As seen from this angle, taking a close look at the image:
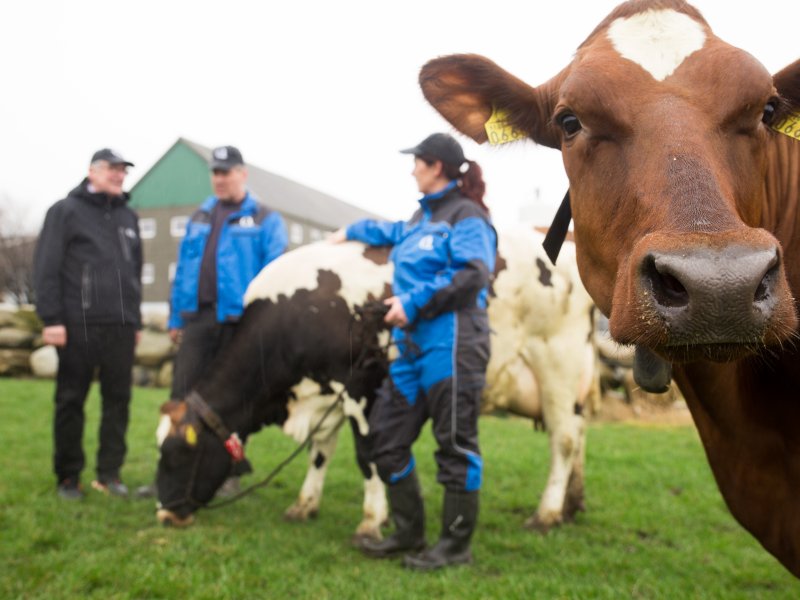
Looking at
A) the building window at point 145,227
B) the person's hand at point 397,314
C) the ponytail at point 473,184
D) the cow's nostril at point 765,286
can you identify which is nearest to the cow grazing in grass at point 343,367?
the person's hand at point 397,314

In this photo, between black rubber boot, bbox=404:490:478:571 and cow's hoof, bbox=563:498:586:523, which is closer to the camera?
black rubber boot, bbox=404:490:478:571

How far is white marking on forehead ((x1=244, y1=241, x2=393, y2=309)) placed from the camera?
478 cm

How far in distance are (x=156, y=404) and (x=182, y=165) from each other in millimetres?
3816

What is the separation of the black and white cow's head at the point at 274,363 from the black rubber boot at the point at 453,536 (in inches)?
43.3

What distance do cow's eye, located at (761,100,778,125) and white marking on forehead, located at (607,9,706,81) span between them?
24 centimetres

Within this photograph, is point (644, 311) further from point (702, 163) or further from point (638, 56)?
point (638, 56)

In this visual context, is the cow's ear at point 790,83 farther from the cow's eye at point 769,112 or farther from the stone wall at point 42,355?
the stone wall at point 42,355

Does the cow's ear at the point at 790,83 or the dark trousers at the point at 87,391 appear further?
the dark trousers at the point at 87,391

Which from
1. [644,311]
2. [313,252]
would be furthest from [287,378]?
[644,311]

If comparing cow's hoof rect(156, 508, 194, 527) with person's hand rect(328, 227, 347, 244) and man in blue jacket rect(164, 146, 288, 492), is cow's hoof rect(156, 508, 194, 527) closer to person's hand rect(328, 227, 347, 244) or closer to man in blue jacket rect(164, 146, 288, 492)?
man in blue jacket rect(164, 146, 288, 492)

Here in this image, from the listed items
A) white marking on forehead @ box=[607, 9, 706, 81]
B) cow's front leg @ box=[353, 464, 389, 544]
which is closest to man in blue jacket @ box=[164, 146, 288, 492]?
cow's front leg @ box=[353, 464, 389, 544]

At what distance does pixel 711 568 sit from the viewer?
12.5ft

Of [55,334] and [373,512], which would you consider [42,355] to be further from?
[373,512]

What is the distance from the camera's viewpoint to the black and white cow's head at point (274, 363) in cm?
448
